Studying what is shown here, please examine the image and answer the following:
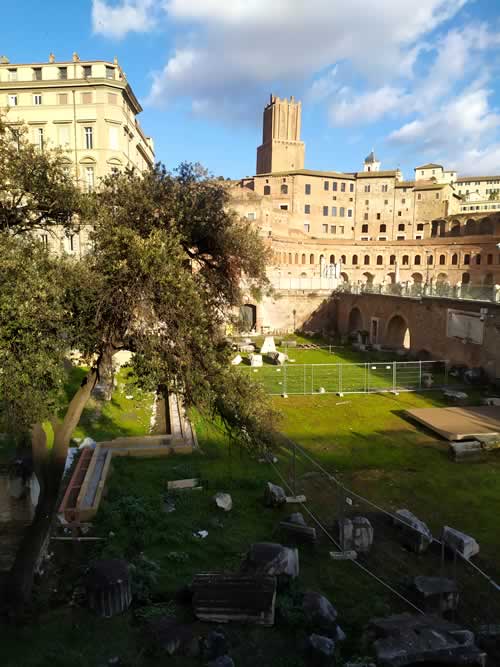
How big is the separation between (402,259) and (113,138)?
3594cm

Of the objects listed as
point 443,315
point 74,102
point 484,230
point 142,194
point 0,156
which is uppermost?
point 74,102

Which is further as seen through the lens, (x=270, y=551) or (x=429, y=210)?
(x=429, y=210)

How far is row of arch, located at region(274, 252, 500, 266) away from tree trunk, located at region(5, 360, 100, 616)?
147 feet

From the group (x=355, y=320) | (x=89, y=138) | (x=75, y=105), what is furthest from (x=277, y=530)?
(x=75, y=105)

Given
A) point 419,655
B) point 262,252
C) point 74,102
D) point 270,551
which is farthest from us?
point 74,102

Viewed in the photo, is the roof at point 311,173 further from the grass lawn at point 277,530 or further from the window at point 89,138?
the grass lawn at point 277,530

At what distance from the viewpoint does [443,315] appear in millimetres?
24703

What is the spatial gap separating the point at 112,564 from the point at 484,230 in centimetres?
6355

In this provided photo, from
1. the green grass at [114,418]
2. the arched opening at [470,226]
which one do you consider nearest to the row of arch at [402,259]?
the arched opening at [470,226]

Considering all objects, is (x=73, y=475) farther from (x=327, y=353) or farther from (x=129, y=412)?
(x=327, y=353)

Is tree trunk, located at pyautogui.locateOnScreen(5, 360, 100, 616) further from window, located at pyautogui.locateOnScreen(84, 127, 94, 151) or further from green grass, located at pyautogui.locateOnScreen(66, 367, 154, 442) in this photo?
window, located at pyautogui.locateOnScreen(84, 127, 94, 151)

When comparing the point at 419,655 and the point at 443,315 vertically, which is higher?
the point at 443,315

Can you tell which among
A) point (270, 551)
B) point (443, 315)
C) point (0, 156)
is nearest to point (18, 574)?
point (270, 551)

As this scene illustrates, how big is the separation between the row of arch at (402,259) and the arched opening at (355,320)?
13.1 meters
